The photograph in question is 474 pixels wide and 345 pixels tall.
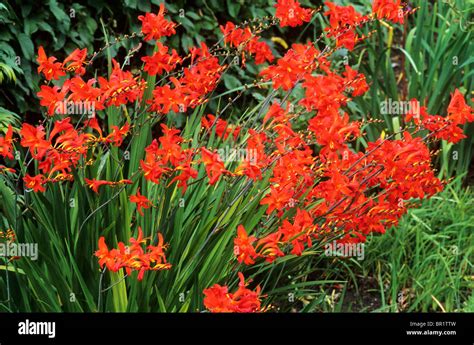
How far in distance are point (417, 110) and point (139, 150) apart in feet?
3.83

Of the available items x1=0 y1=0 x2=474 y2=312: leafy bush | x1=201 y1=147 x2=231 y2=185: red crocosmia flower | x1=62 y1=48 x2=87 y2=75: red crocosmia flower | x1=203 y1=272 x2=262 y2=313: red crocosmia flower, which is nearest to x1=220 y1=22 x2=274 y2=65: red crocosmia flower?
x1=0 y1=0 x2=474 y2=312: leafy bush

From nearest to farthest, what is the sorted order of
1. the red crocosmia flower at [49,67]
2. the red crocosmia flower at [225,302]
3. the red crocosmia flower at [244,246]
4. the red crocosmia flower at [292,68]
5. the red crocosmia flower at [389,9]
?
the red crocosmia flower at [225,302]
the red crocosmia flower at [244,246]
the red crocosmia flower at [49,67]
the red crocosmia flower at [292,68]
the red crocosmia flower at [389,9]

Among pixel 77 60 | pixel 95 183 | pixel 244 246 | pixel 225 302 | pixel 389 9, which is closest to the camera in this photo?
pixel 225 302

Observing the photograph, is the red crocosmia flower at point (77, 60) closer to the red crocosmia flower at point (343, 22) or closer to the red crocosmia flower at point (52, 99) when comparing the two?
the red crocosmia flower at point (52, 99)

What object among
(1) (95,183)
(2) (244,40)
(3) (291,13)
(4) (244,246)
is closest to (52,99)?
(1) (95,183)

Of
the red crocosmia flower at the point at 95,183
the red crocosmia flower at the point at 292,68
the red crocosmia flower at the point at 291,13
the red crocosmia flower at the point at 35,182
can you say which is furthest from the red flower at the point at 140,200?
the red crocosmia flower at the point at 291,13

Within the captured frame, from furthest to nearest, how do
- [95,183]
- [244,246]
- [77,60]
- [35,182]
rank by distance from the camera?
1. [77,60]
2. [95,183]
3. [35,182]
4. [244,246]

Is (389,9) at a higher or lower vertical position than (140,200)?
higher

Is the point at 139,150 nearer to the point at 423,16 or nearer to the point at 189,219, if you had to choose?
the point at 189,219

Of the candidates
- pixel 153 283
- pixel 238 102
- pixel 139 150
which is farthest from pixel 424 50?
pixel 153 283

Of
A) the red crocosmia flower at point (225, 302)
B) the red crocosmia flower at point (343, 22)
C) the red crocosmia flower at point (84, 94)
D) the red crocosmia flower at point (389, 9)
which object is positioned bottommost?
the red crocosmia flower at point (225, 302)

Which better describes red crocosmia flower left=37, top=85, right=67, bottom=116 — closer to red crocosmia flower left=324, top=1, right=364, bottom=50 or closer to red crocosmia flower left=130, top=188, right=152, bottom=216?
red crocosmia flower left=130, top=188, right=152, bottom=216

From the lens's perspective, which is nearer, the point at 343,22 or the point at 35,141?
the point at 35,141

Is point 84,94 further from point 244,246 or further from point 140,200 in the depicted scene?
point 244,246
